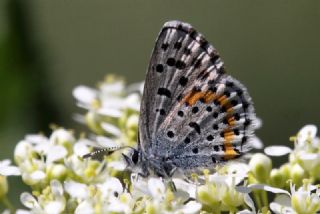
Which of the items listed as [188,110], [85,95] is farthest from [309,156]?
[85,95]

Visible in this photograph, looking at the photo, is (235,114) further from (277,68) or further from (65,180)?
(277,68)

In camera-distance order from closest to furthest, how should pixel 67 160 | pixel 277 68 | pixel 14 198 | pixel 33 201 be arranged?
1. pixel 33 201
2. pixel 67 160
3. pixel 14 198
4. pixel 277 68

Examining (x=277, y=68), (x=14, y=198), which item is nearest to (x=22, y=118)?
(x=14, y=198)

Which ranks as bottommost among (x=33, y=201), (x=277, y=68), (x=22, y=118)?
(x=33, y=201)

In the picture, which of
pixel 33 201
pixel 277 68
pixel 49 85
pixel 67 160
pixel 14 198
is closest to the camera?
pixel 33 201

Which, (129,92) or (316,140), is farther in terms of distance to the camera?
(129,92)

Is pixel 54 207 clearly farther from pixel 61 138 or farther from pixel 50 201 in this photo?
pixel 61 138

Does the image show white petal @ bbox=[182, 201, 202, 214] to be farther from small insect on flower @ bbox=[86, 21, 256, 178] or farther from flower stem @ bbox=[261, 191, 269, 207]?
flower stem @ bbox=[261, 191, 269, 207]

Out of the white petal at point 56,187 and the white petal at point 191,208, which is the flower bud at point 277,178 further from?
the white petal at point 56,187
